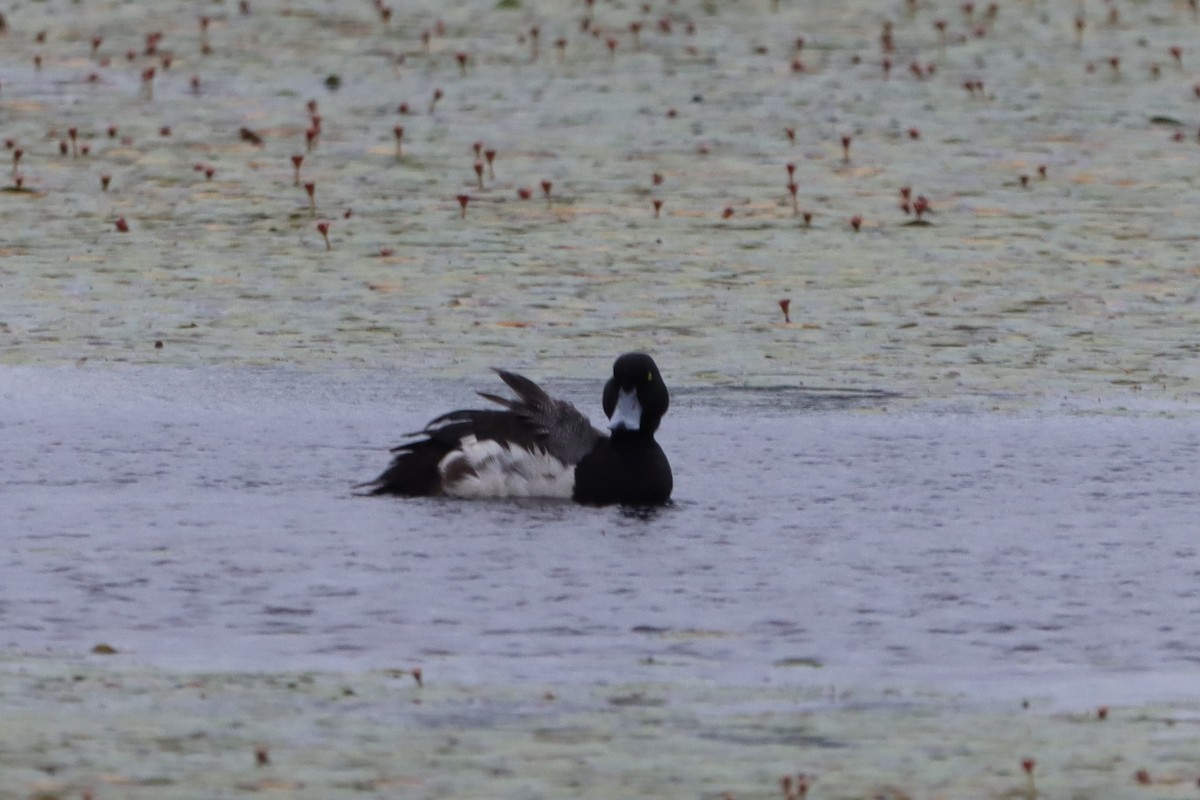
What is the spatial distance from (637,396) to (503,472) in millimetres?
578

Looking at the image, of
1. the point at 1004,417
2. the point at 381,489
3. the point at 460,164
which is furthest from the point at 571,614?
the point at 460,164

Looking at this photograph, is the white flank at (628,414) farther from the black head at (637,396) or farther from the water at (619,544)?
the water at (619,544)

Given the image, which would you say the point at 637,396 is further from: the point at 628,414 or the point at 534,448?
the point at 534,448

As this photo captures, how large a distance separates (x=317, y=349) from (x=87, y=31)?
39.7 feet

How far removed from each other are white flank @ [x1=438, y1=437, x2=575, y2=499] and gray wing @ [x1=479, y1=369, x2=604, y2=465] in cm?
5

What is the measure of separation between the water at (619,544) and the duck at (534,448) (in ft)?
0.48

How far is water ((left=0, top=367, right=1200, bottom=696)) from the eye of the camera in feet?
24.1

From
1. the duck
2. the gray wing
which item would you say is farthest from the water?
the gray wing

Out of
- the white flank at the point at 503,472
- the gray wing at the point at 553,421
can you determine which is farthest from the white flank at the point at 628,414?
the white flank at the point at 503,472

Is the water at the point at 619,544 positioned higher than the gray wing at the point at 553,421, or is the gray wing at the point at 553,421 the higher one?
the gray wing at the point at 553,421

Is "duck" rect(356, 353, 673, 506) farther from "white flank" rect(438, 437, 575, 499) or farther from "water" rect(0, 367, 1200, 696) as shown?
"water" rect(0, 367, 1200, 696)

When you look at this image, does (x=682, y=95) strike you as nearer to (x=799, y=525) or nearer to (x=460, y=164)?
(x=460, y=164)

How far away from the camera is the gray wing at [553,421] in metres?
9.92

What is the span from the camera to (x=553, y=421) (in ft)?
32.7
